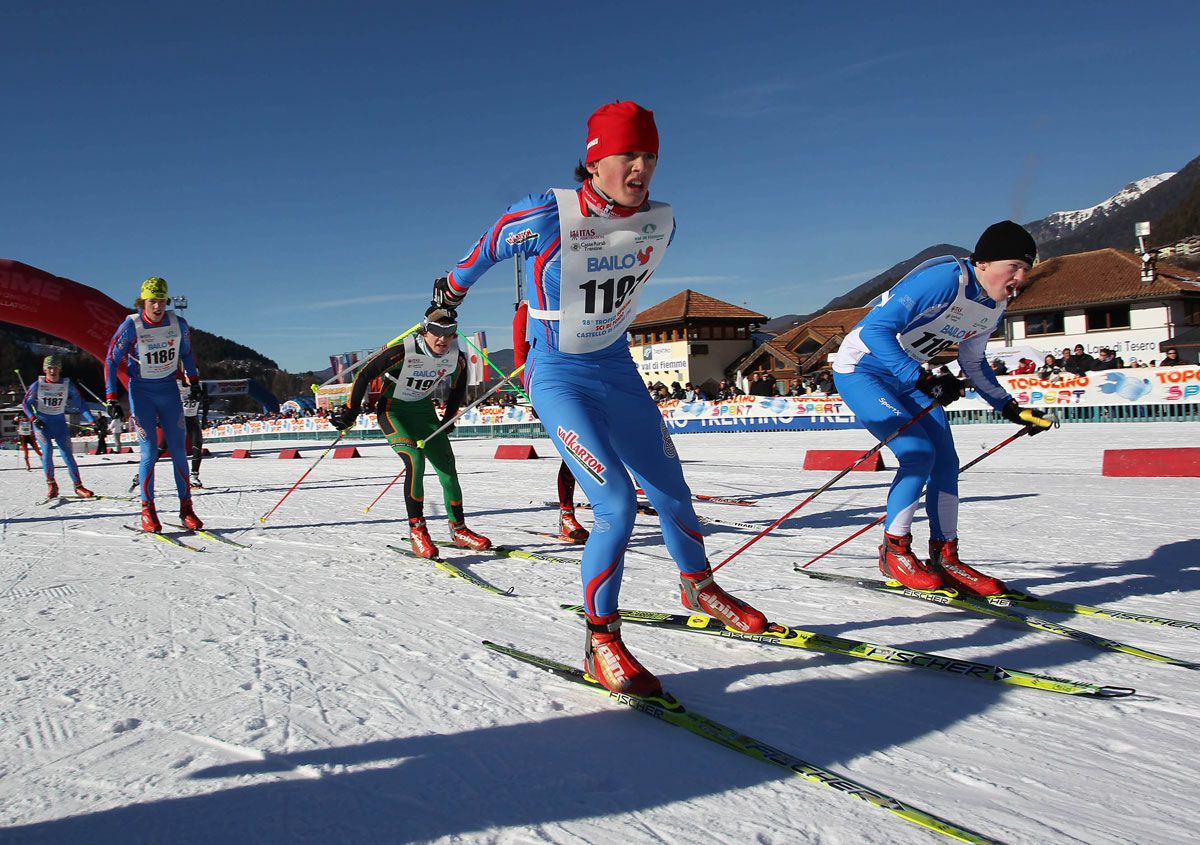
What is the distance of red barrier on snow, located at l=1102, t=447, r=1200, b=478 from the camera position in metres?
9.26

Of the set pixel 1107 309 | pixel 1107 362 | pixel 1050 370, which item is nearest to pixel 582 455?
pixel 1050 370

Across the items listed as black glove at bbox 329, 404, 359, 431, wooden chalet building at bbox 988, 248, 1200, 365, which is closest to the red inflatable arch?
black glove at bbox 329, 404, 359, 431

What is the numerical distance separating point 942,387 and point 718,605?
1.68 m

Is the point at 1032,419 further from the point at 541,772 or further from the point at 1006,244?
the point at 541,772

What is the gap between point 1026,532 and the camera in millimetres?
6301

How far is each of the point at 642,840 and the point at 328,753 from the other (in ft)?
3.49

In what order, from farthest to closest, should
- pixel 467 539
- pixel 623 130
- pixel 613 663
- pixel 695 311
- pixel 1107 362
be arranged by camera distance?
pixel 695 311 < pixel 1107 362 < pixel 467 539 < pixel 623 130 < pixel 613 663

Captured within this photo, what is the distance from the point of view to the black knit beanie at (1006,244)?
427 centimetres

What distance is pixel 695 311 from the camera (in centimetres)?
5353

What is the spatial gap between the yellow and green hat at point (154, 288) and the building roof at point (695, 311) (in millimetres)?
45996

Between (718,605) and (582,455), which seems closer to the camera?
(582,455)

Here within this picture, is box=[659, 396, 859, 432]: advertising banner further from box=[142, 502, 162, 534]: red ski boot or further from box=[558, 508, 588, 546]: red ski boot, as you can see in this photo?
box=[142, 502, 162, 534]: red ski boot

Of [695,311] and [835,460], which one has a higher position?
[695,311]

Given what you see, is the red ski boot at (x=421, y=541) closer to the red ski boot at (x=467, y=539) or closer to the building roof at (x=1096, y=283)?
the red ski boot at (x=467, y=539)
